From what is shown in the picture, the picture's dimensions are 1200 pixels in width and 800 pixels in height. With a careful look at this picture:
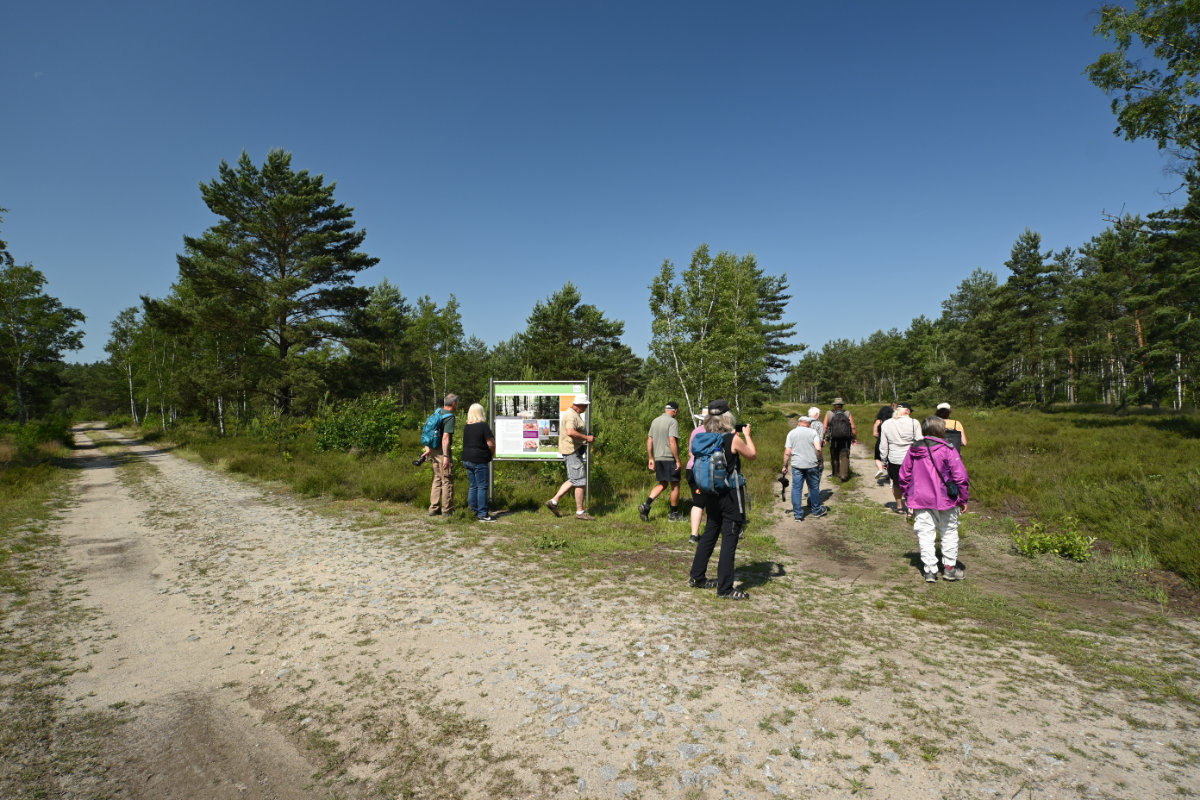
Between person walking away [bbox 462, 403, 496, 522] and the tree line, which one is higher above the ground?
the tree line

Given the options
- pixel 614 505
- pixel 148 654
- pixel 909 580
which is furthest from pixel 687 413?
pixel 148 654

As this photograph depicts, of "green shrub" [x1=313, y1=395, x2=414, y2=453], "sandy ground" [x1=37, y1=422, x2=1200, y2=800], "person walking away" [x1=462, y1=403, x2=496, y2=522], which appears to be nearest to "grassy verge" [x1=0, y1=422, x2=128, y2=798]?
"sandy ground" [x1=37, y1=422, x2=1200, y2=800]

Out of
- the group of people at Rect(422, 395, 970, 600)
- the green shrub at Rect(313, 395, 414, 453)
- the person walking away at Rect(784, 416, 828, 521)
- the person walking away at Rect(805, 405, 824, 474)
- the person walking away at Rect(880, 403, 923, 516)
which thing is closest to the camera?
the group of people at Rect(422, 395, 970, 600)

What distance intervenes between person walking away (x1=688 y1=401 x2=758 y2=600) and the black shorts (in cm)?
306

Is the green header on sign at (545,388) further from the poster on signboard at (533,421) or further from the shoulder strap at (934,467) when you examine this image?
the shoulder strap at (934,467)

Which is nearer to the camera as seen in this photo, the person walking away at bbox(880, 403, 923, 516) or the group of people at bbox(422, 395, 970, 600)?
the group of people at bbox(422, 395, 970, 600)

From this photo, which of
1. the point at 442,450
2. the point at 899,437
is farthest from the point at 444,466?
the point at 899,437

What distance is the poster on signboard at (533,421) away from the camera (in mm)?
9773

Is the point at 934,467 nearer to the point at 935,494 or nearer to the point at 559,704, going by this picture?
the point at 935,494

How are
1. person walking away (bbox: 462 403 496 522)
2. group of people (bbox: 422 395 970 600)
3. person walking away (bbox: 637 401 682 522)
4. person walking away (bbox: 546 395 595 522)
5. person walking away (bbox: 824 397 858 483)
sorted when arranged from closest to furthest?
group of people (bbox: 422 395 970 600)
person walking away (bbox: 637 401 682 522)
person walking away (bbox: 462 403 496 522)
person walking away (bbox: 546 395 595 522)
person walking away (bbox: 824 397 858 483)

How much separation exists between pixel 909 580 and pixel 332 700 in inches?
229

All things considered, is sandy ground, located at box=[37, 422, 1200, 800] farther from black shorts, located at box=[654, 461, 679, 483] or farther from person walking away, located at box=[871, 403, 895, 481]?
person walking away, located at box=[871, 403, 895, 481]

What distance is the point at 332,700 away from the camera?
3.41 metres

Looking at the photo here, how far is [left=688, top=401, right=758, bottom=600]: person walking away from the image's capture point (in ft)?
17.1
